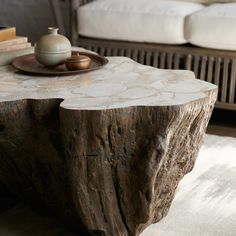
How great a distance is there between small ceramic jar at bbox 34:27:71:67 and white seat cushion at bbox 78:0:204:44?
1073 mm

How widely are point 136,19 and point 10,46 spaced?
1004mm

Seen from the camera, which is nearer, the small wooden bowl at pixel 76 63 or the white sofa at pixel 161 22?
the small wooden bowl at pixel 76 63

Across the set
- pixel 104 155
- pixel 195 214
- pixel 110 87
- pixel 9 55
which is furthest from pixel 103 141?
pixel 9 55

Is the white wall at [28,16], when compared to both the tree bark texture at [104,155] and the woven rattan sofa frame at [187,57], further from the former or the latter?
the tree bark texture at [104,155]

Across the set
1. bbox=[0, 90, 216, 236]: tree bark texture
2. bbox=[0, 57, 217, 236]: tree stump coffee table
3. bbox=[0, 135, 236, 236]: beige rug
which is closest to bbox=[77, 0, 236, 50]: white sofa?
bbox=[0, 135, 236, 236]: beige rug

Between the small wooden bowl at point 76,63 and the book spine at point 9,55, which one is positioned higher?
the small wooden bowl at point 76,63

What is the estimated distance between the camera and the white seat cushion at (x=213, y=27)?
8.81 ft

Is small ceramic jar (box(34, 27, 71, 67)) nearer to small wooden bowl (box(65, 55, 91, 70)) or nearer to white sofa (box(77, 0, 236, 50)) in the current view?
small wooden bowl (box(65, 55, 91, 70))

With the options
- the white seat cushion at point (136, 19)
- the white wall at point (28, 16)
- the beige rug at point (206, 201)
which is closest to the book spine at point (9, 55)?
the beige rug at point (206, 201)

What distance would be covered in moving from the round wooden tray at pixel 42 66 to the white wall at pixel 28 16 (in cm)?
189

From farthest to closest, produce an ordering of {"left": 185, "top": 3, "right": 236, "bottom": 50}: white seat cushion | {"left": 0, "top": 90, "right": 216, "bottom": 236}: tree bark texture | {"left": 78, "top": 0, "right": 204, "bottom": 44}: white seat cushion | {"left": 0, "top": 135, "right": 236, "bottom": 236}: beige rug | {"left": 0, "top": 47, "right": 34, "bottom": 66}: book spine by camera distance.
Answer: {"left": 78, "top": 0, "right": 204, "bottom": 44}: white seat cushion < {"left": 185, "top": 3, "right": 236, "bottom": 50}: white seat cushion < {"left": 0, "top": 47, "right": 34, "bottom": 66}: book spine < {"left": 0, "top": 135, "right": 236, "bottom": 236}: beige rug < {"left": 0, "top": 90, "right": 216, "bottom": 236}: tree bark texture

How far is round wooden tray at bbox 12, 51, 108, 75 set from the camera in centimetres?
182

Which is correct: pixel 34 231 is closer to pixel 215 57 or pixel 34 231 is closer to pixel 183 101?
pixel 183 101

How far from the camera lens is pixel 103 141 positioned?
4.90ft
